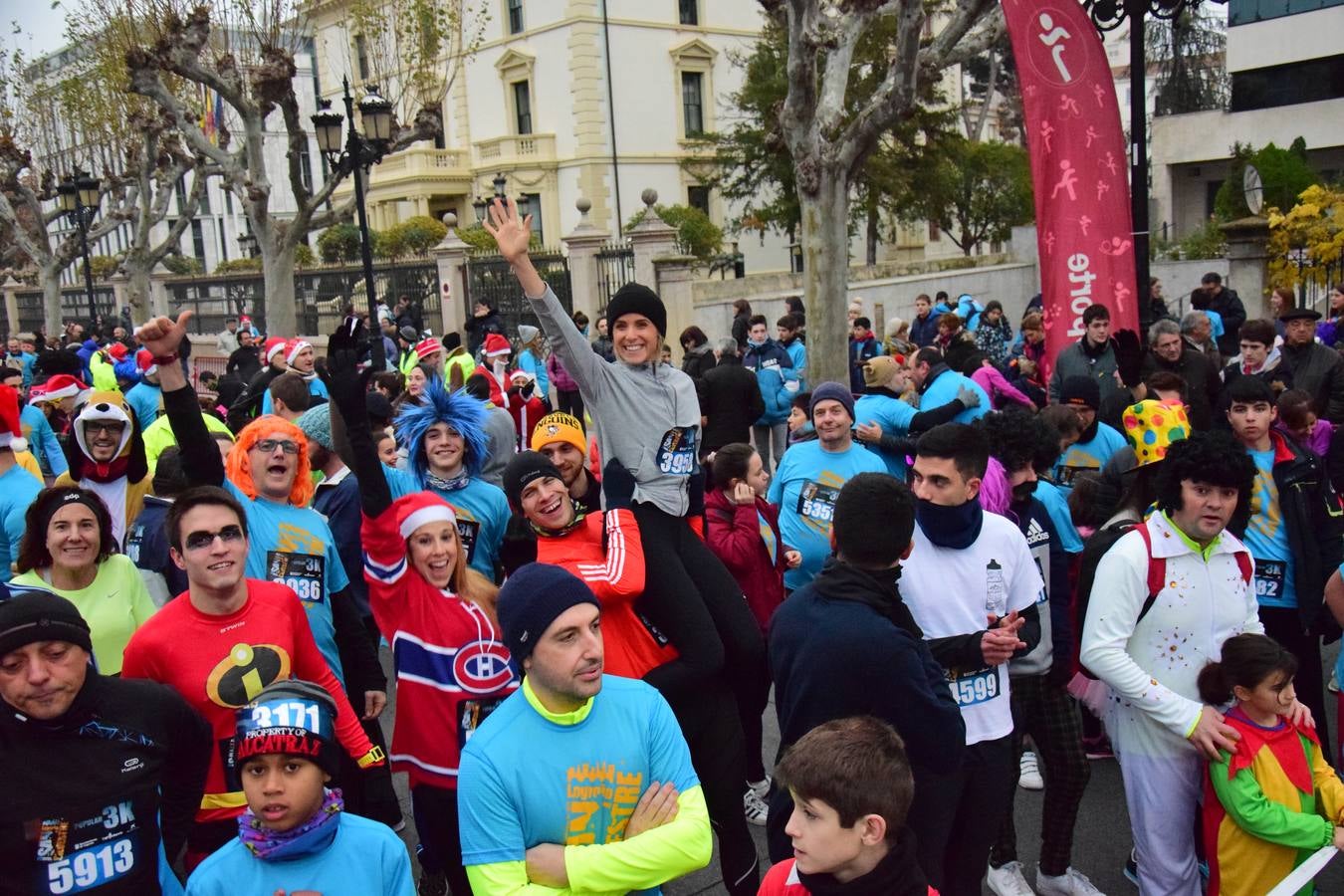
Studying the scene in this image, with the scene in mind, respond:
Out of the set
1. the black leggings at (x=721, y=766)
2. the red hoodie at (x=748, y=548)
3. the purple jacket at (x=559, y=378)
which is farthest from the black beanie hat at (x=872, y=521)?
the purple jacket at (x=559, y=378)

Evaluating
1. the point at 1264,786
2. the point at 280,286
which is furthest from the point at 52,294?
the point at 1264,786

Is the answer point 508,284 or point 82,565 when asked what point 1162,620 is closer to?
point 82,565

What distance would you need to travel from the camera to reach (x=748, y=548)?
5.32m

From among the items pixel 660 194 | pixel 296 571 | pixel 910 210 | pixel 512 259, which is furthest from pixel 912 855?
pixel 660 194

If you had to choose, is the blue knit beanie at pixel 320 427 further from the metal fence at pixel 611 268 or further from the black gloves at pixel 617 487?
the metal fence at pixel 611 268

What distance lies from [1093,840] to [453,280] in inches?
824

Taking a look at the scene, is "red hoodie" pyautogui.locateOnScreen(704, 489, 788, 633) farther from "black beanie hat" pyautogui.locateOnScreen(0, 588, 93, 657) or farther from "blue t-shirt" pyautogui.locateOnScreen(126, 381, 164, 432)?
"blue t-shirt" pyautogui.locateOnScreen(126, 381, 164, 432)

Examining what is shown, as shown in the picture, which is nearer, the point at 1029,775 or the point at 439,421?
the point at 439,421

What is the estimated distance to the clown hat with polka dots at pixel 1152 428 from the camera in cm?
523

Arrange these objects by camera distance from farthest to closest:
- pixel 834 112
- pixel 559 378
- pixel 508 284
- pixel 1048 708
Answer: pixel 508 284 < pixel 834 112 < pixel 559 378 < pixel 1048 708

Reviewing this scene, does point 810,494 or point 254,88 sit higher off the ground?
point 254,88

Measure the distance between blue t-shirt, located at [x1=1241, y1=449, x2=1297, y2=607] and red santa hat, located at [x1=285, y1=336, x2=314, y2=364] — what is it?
7.07 meters

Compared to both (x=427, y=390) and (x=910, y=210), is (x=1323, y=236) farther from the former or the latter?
(x=910, y=210)

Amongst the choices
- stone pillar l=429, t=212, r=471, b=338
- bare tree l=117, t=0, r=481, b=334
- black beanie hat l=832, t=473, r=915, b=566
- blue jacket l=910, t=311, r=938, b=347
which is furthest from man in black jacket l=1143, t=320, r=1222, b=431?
stone pillar l=429, t=212, r=471, b=338
